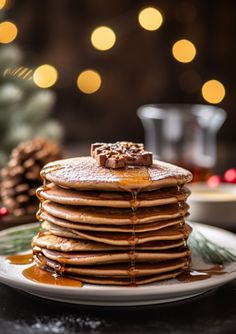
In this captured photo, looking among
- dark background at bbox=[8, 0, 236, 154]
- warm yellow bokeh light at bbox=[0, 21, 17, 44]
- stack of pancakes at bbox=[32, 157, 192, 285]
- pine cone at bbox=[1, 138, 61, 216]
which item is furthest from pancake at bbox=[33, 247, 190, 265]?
dark background at bbox=[8, 0, 236, 154]

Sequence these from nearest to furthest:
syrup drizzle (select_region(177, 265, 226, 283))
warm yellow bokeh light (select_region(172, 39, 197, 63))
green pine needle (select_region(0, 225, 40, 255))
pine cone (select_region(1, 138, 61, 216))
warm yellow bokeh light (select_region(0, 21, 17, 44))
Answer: syrup drizzle (select_region(177, 265, 226, 283)), green pine needle (select_region(0, 225, 40, 255)), pine cone (select_region(1, 138, 61, 216)), warm yellow bokeh light (select_region(0, 21, 17, 44)), warm yellow bokeh light (select_region(172, 39, 197, 63))

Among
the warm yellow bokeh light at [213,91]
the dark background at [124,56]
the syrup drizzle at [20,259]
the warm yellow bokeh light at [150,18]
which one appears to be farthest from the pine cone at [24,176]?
the warm yellow bokeh light at [213,91]

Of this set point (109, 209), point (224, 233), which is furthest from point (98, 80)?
point (109, 209)

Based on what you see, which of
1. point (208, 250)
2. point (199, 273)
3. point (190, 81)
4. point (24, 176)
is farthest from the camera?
point (190, 81)

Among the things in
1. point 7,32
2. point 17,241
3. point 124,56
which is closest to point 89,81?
point 124,56

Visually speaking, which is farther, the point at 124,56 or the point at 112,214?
the point at 124,56

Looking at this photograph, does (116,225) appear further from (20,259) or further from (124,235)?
(20,259)

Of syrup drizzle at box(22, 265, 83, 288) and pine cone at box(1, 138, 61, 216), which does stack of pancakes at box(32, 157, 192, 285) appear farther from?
pine cone at box(1, 138, 61, 216)
